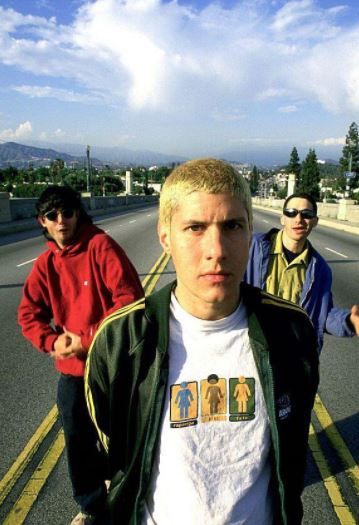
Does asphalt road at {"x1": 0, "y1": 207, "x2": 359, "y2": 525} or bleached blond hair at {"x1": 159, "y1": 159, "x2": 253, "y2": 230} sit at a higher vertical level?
bleached blond hair at {"x1": 159, "y1": 159, "x2": 253, "y2": 230}

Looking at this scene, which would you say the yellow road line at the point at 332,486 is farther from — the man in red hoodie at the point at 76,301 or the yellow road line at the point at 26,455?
the yellow road line at the point at 26,455

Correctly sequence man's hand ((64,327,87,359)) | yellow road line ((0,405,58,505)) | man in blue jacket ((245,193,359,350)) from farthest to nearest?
1. man in blue jacket ((245,193,359,350))
2. yellow road line ((0,405,58,505))
3. man's hand ((64,327,87,359))

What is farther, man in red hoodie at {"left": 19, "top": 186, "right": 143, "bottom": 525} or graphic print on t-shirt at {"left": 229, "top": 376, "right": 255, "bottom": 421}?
man in red hoodie at {"left": 19, "top": 186, "right": 143, "bottom": 525}

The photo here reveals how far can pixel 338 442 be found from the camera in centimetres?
368

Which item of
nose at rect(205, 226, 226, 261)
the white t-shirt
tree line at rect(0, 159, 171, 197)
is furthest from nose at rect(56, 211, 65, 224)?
tree line at rect(0, 159, 171, 197)

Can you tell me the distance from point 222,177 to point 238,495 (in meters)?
1.14

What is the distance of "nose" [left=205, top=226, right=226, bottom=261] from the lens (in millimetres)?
1394

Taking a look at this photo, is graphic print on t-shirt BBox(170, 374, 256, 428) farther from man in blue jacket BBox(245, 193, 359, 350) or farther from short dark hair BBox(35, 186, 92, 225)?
man in blue jacket BBox(245, 193, 359, 350)

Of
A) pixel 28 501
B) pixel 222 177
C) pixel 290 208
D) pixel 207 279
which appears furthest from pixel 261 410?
pixel 290 208

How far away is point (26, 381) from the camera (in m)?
4.89

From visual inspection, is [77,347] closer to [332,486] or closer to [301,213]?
[332,486]

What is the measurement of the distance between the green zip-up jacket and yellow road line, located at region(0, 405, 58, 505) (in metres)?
1.90

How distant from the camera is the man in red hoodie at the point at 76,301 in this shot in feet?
9.02

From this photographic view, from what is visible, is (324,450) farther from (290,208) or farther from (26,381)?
(26,381)
